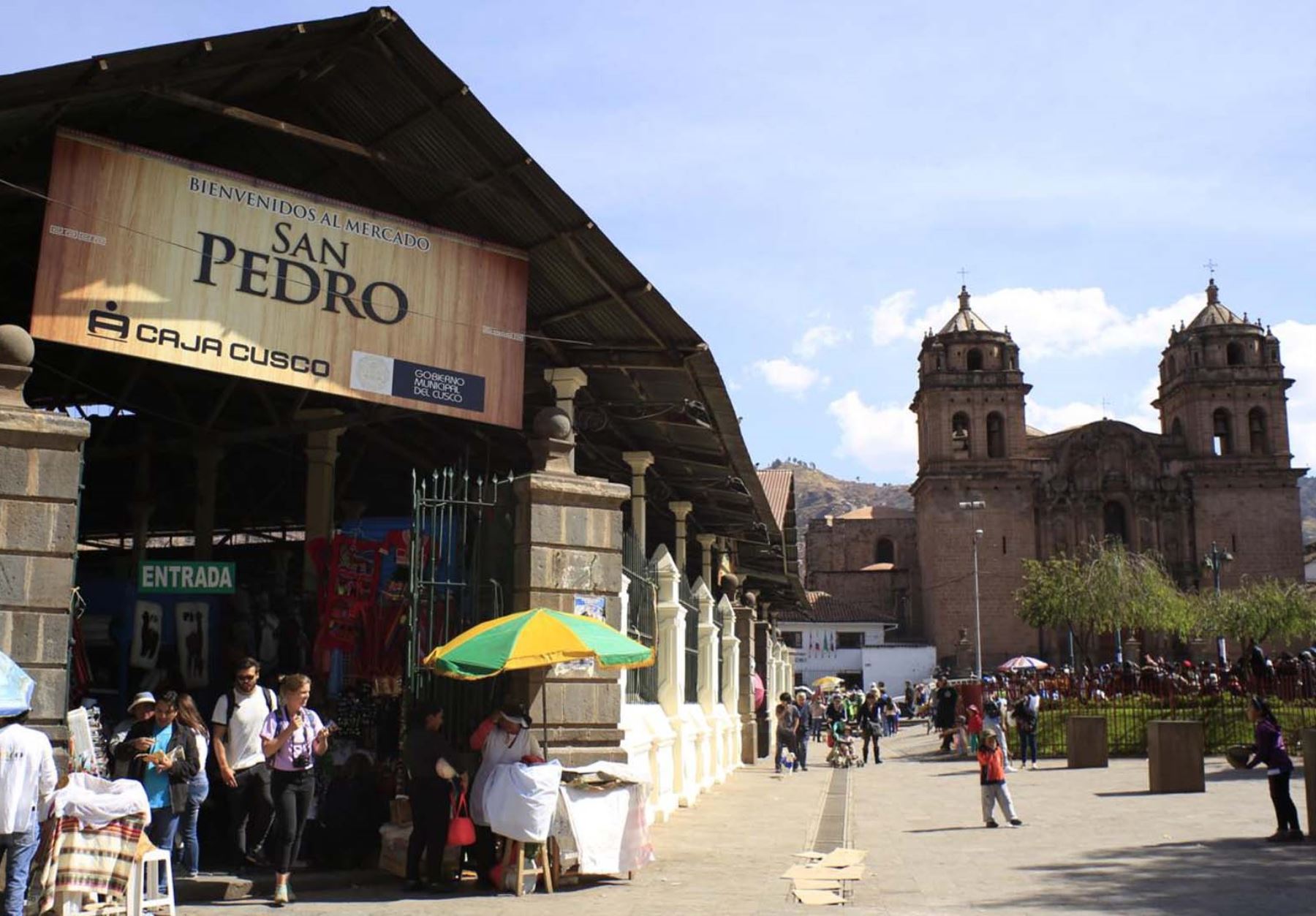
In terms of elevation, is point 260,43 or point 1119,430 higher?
point 1119,430

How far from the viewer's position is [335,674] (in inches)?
506

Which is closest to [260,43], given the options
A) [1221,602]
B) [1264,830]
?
[1264,830]

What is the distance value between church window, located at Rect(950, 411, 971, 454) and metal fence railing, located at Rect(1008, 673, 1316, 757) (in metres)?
39.9

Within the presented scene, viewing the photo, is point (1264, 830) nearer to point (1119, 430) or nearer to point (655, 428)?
point (655, 428)

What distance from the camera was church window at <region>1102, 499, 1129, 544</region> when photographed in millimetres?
68375

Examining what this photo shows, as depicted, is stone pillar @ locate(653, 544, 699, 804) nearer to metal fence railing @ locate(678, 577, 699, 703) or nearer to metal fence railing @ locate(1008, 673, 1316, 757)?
metal fence railing @ locate(678, 577, 699, 703)

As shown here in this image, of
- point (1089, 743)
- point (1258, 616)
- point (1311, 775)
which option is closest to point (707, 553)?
point (1089, 743)

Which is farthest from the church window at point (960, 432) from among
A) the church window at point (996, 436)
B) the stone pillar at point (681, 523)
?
the stone pillar at point (681, 523)

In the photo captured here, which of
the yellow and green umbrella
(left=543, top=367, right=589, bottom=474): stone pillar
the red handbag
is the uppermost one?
(left=543, top=367, right=589, bottom=474): stone pillar

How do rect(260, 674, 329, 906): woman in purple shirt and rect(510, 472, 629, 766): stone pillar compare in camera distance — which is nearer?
rect(260, 674, 329, 906): woman in purple shirt

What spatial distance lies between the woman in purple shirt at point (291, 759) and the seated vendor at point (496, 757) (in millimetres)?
1134

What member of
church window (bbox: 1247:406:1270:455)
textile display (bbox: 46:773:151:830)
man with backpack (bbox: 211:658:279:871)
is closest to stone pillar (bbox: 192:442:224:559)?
man with backpack (bbox: 211:658:279:871)

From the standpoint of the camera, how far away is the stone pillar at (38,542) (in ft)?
27.7

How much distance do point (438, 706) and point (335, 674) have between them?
3847 mm
